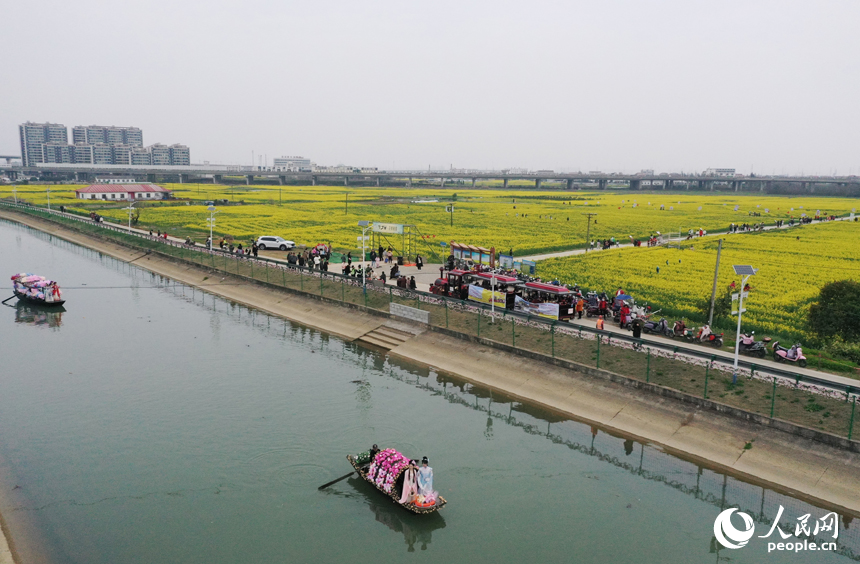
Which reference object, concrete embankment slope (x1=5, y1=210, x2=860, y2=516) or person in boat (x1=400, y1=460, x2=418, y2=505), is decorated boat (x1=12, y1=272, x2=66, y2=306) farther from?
person in boat (x1=400, y1=460, x2=418, y2=505)

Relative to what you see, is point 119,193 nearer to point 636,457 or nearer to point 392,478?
point 392,478

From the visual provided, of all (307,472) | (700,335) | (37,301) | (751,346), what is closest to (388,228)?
(37,301)

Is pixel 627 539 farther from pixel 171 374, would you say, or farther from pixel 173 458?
pixel 171 374

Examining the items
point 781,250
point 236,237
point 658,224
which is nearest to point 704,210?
point 658,224

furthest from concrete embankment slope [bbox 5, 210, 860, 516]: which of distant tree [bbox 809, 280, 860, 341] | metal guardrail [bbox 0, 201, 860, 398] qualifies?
distant tree [bbox 809, 280, 860, 341]

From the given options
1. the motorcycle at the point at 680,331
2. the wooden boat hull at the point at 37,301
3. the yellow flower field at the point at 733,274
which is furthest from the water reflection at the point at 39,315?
the motorcycle at the point at 680,331
